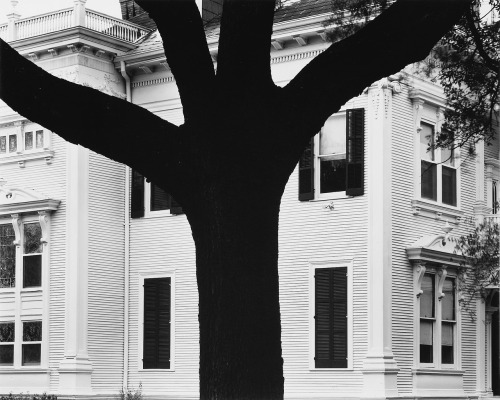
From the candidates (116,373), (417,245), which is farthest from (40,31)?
(417,245)

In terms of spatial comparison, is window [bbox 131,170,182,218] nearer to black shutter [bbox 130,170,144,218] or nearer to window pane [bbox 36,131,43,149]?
black shutter [bbox 130,170,144,218]

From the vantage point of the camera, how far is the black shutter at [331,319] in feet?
82.5

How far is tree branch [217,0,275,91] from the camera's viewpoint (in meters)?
8.45

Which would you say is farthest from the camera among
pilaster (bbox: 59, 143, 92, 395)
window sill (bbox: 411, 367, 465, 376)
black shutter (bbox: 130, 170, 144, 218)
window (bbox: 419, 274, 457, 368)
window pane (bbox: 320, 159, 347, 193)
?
black shutter (bbox: 130, 170, 144, 218)

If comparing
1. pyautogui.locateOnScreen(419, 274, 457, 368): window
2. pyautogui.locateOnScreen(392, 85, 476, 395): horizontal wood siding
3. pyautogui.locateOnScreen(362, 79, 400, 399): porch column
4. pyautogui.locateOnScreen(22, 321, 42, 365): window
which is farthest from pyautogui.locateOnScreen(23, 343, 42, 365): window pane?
pyautogui.locateOnScreen(419, 274, 457, 368): window

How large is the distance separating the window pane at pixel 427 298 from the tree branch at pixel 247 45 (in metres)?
18.5

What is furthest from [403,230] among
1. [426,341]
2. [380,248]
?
[426,341]

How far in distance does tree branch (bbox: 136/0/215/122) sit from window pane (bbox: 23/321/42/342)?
2089 cm

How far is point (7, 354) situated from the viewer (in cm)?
2927

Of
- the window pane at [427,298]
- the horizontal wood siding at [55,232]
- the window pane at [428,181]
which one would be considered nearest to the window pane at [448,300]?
the window pane at [427,298]

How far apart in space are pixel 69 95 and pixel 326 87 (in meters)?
1.94

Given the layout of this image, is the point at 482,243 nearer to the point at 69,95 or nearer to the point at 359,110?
the point at 359,110

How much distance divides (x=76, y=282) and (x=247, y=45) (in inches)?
783

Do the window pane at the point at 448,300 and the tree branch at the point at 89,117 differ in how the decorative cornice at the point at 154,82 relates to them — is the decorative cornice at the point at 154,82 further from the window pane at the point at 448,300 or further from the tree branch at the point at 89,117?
the tree branch at the point at 89,117
